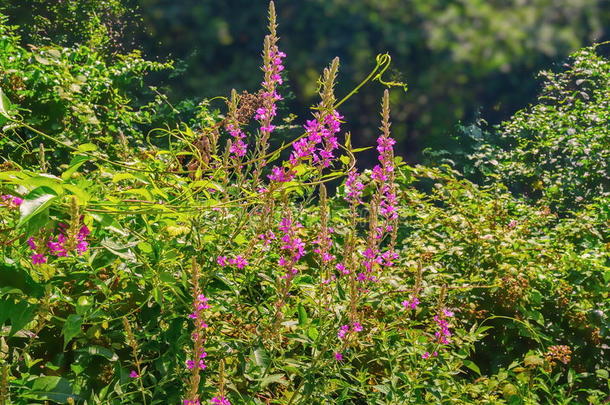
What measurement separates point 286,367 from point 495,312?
140cm

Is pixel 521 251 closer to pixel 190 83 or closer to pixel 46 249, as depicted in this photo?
pixel 46 249

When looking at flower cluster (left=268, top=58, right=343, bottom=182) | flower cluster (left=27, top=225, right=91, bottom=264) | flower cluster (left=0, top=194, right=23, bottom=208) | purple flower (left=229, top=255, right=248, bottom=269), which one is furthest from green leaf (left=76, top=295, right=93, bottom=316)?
flower cluster (left=268, top=58, right=343, bottom=182)

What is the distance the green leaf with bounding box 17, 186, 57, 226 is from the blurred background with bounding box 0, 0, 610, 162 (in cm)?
830

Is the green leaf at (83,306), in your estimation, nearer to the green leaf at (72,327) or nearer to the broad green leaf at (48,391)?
the green leaf at (72,327)

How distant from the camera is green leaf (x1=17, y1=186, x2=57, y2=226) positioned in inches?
45.0

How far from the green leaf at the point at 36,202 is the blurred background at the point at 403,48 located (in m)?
8.30

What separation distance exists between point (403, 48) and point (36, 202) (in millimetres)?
9204

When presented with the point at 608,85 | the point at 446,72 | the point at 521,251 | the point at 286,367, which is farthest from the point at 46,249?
the point at 446,72

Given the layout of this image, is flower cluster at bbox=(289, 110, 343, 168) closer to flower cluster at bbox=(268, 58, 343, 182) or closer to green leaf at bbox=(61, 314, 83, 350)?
flower cluster at bbox=(268, 58, 343, 182)

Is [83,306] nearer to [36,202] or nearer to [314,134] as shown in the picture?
[36,202]

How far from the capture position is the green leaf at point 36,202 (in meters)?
1.14

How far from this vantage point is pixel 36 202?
1181mm

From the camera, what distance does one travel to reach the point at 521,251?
3.00 meters

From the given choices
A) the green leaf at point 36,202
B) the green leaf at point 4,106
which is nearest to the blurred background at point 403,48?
the green leaf at point 4,106
